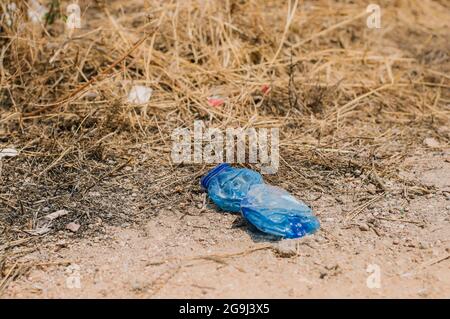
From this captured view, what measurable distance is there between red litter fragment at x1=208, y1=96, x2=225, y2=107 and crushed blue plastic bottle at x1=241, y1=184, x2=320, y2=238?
937mm

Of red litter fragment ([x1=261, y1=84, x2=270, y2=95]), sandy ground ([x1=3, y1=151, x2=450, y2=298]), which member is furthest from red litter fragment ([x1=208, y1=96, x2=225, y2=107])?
sandy ground ([x1=3, y1=151, x2=450, y2=298])

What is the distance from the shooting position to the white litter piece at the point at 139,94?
373 cm

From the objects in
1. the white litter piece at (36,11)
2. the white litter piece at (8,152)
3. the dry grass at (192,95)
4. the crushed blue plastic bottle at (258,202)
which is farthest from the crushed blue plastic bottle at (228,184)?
the white litter piece at (36,11)

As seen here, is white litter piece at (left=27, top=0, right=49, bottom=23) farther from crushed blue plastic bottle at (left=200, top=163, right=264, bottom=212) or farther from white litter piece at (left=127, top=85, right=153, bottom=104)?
crushed blue plastic bottle at (left=200, top=163, right=264, bottom=212)

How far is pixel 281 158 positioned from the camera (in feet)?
10.8

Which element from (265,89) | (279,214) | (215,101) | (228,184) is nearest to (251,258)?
(279,214)

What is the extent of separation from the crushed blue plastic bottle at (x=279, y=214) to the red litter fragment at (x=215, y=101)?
937 millimetres

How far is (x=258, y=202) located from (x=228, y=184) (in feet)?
0.64

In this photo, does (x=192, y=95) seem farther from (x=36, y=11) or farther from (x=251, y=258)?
(x=251, y=258)

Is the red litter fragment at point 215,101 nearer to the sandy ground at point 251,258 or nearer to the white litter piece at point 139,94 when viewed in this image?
the white litter piece at point 139,94

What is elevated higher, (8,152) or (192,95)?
(192,95)

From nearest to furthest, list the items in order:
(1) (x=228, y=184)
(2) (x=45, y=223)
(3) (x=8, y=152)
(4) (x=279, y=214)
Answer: (4) (x=279, y=214), (2) (x=45, y=223), (1) (x=228, y=184), (3) (x=8, y=152)

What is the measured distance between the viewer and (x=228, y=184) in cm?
299

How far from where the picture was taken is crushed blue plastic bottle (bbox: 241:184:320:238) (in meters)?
2.75
